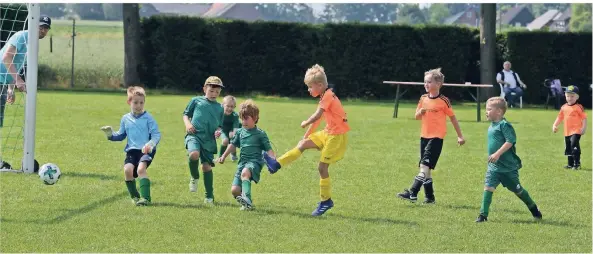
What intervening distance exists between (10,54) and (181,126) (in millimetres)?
8075

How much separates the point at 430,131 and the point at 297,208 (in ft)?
6.28

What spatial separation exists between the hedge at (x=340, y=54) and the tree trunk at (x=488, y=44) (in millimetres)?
804

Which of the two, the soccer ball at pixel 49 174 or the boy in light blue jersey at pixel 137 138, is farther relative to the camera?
the soccer ball at pixel 49 174

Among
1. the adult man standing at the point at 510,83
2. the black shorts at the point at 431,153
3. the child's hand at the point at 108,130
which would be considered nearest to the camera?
the child's hand at the point at 108,130

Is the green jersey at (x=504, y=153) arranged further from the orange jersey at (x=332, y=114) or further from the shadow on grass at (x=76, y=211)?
the shadow on grass at (x=76, y=211)

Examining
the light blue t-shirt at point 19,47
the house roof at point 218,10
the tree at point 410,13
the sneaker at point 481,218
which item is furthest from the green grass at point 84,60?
the tree at point 410,13

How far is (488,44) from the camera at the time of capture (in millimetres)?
34594

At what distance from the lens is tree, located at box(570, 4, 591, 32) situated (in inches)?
4695

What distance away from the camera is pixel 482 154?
56.1 feet

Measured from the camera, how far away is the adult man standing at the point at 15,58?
513 inches

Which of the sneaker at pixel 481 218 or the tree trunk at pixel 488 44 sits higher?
the tree trunk at pixel 488 44

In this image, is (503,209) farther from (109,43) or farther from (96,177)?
(109,43)

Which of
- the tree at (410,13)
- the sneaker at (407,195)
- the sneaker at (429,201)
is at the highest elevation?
the tree at (410,13)

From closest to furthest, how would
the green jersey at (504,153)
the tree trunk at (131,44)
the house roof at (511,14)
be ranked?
the green jersey at (504,153)
the tree trunk at (131,44)
the house roof at (511,14)
